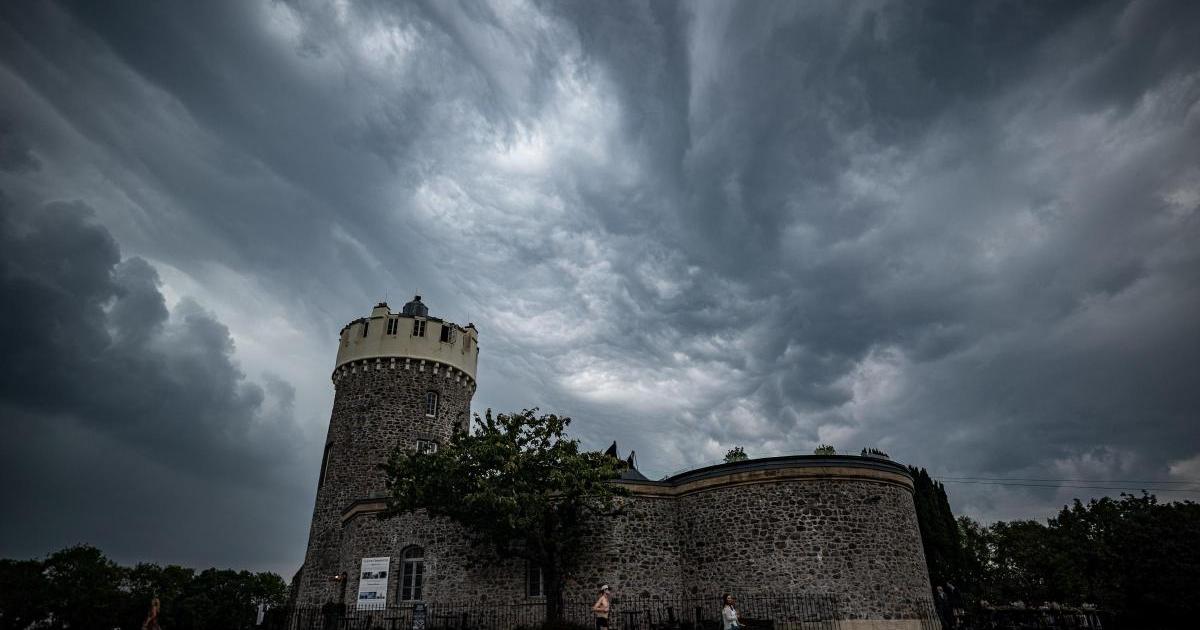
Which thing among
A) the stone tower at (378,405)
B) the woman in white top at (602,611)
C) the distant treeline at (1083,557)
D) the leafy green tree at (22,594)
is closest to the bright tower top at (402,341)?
the stone tower at (378,405)

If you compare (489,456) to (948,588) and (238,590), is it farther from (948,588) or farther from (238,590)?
(238,590)

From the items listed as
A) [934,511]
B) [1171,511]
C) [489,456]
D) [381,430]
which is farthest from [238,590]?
[1171,511]

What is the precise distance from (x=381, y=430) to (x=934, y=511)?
109 feet

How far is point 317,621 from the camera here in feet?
74.4

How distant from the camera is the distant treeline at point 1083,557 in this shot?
25000 millimetres

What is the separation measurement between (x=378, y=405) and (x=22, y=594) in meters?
40.0

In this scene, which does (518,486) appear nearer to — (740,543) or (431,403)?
(740,543)

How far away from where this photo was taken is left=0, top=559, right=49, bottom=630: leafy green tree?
42500mm

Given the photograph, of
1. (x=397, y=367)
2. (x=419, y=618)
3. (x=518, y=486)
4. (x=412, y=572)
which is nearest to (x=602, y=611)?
(x=518, y=486)

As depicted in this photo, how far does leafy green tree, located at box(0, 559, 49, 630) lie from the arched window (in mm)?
38819

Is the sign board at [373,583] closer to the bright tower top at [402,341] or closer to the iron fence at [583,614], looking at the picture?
the iron fence at [583,614]

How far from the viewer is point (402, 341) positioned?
2956cm

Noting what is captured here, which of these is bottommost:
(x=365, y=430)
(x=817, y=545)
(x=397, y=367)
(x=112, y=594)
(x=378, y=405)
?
(x=112, y=594)

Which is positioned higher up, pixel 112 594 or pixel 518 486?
pixel 518 486
